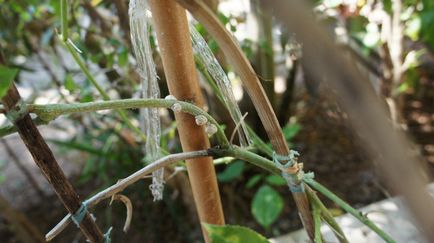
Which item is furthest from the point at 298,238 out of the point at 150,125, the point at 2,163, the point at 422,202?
the point at 2,163

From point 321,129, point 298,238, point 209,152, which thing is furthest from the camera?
point 321,129

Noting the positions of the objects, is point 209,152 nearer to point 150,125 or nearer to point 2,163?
point 150,125

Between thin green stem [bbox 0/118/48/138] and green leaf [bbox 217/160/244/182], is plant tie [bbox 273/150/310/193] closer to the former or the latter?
thin green stem [bbox 0/118/48/138]

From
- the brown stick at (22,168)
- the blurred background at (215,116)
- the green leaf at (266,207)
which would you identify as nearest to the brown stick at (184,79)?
the blurred background at (215,116)

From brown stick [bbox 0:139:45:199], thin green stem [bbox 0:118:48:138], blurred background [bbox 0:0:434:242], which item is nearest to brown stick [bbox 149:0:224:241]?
thin green stem [bbox 0:118:48:138]

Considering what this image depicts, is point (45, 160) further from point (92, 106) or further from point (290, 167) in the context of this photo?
point (290, 167)
